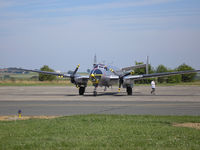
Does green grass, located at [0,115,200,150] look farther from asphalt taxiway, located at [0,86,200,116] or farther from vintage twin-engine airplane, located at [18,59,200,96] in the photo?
vintage twin-engine airplane, located at [18,59,200,96]

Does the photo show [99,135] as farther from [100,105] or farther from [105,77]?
[105,77]

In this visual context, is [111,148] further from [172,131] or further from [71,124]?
[71,124]

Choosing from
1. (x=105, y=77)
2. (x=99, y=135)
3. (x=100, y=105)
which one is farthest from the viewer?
(x=105, y=77)

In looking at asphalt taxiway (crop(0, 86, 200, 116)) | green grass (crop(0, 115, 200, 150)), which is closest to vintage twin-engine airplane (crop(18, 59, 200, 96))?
asphalt taxiway (crop(0, 86, 200, 116))

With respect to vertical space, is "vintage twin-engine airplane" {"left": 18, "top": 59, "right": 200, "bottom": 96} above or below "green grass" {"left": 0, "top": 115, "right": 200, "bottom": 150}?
above

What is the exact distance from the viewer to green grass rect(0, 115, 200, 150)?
881 cm

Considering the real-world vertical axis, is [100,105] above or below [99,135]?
above

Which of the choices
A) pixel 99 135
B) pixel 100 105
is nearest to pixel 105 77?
pixel 100 105

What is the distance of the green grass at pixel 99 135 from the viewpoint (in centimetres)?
881

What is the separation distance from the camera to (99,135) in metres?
10.2

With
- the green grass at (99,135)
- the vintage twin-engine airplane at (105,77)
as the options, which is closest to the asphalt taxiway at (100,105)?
the vintage twin-engine airplane at (105,77)

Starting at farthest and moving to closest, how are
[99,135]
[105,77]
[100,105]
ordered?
[105,77] < [100,105] < [99,135]

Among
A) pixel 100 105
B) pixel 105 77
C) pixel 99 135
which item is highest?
pixel 105 77

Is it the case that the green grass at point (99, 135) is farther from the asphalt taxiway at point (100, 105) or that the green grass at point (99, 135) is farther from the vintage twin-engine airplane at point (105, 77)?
the vintage twin-engine airplane at point (105, 77)
